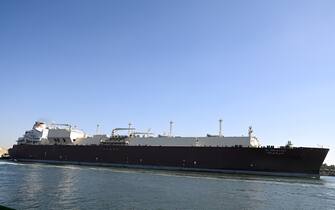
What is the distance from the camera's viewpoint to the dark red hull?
152ft

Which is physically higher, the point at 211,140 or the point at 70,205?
the point at 211,140

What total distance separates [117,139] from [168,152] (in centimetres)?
1180

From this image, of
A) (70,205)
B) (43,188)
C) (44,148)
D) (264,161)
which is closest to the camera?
(70,205)

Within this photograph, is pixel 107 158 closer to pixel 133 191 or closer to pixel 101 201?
pixel 133 191

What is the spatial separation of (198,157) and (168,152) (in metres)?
5.29

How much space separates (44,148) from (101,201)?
55.5 metres

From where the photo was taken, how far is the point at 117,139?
63.9 meters

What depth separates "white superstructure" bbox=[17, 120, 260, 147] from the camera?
177ft

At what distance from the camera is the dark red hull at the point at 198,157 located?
4638 centimetres

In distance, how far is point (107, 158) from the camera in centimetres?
6244

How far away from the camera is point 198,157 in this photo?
53438 millimetres

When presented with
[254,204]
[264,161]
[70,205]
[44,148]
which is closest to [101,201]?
[70,205]

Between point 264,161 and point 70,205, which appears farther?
point 264,161

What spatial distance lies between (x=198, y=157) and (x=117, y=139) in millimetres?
17064
